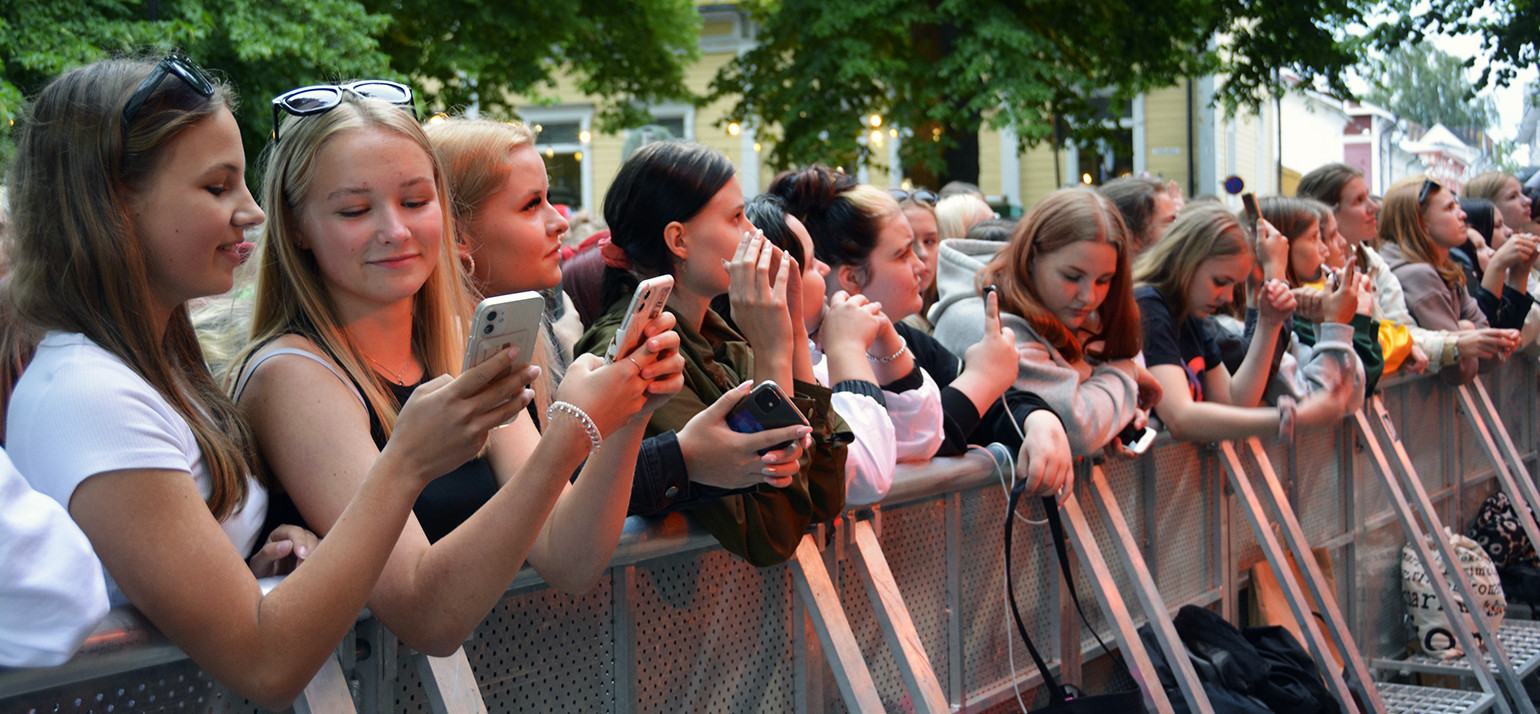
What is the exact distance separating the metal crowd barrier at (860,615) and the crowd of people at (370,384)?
12cm

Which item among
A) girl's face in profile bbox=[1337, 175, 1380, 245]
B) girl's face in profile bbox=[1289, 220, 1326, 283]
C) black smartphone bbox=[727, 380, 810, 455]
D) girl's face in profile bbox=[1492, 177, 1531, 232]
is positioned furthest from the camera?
girl's face in profile bbox=[1492, 177, 1531, 232]

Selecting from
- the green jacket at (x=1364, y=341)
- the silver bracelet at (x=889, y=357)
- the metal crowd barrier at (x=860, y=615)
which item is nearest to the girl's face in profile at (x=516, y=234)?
the metal crowd barrier at (x=860, y=615)

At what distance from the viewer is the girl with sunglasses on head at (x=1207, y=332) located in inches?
170

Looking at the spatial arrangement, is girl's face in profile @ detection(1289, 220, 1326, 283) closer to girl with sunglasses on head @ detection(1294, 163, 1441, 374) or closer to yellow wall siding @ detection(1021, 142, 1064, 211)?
girl with sunglasses on head @ detection(1294, 163, 1441, 374)

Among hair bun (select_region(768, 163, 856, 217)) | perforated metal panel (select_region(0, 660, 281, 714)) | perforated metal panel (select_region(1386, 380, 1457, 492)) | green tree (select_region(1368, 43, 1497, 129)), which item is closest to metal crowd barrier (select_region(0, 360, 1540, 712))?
perforated metal panel (select_region(0, 660, 281, 714))

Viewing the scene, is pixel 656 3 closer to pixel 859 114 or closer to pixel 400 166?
pixel 859 114

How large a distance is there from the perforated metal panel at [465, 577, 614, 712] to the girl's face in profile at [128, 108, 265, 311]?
73 centimetres

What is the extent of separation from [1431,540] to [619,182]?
4.69 meters

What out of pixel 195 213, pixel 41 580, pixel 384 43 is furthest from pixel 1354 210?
pixel 384 43

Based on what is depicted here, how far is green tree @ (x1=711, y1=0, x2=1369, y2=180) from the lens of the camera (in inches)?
594

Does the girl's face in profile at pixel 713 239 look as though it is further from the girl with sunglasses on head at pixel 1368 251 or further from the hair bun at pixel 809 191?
the girl with sunglasses on head at pixel 1368 251

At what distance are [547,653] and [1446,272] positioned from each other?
6.45 m

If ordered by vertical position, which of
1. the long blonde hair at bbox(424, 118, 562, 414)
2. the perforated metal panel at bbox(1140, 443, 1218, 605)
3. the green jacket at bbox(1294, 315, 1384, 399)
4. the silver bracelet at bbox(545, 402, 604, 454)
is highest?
the long blonde hair at bbox(424, 118, 562, 414)

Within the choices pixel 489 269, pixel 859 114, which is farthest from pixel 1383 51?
pixel 489 269
